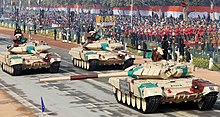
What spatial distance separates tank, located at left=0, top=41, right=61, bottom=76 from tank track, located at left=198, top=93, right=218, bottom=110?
55.6 feet

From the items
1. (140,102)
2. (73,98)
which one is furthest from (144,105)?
(73,98)

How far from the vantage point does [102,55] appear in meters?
42.4

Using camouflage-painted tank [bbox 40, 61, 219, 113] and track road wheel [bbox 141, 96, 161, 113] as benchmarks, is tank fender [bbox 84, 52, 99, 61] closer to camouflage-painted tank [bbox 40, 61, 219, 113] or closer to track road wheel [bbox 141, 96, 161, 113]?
camouflage-painted tank [bbox 40, 61, 219, 113]

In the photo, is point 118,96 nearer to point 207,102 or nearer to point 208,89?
point 207,102

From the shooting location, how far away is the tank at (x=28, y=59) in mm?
40406

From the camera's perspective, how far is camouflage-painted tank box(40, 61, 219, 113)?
82.0 feet

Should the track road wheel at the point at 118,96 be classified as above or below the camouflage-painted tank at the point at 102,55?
below

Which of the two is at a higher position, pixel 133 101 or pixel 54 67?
pixel 54 67

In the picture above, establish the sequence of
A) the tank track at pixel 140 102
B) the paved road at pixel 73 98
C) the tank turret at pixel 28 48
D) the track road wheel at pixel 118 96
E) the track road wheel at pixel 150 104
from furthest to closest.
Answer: the tank turret at pixel 28 48
the track road wheel at pixel 118 96
the paved road at pixel 73 98
the tank track at pixel 140 102
the track road wheel at pixel 150 104

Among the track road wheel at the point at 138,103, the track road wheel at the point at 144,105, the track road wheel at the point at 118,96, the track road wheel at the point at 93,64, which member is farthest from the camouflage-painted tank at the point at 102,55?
the track road wheel at the point at 144,105

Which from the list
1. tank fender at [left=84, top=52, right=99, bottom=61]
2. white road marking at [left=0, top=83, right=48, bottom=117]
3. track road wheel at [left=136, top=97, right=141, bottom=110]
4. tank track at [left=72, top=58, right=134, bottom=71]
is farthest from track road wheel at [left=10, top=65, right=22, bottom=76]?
track road wheel at [left=136, top=97, right=141, bottom=110]

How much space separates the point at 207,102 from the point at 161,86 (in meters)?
2.35

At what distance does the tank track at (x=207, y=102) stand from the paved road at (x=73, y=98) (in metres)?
0.32

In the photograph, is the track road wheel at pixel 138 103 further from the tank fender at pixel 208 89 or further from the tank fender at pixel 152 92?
the tank fender at pixel 208 89
